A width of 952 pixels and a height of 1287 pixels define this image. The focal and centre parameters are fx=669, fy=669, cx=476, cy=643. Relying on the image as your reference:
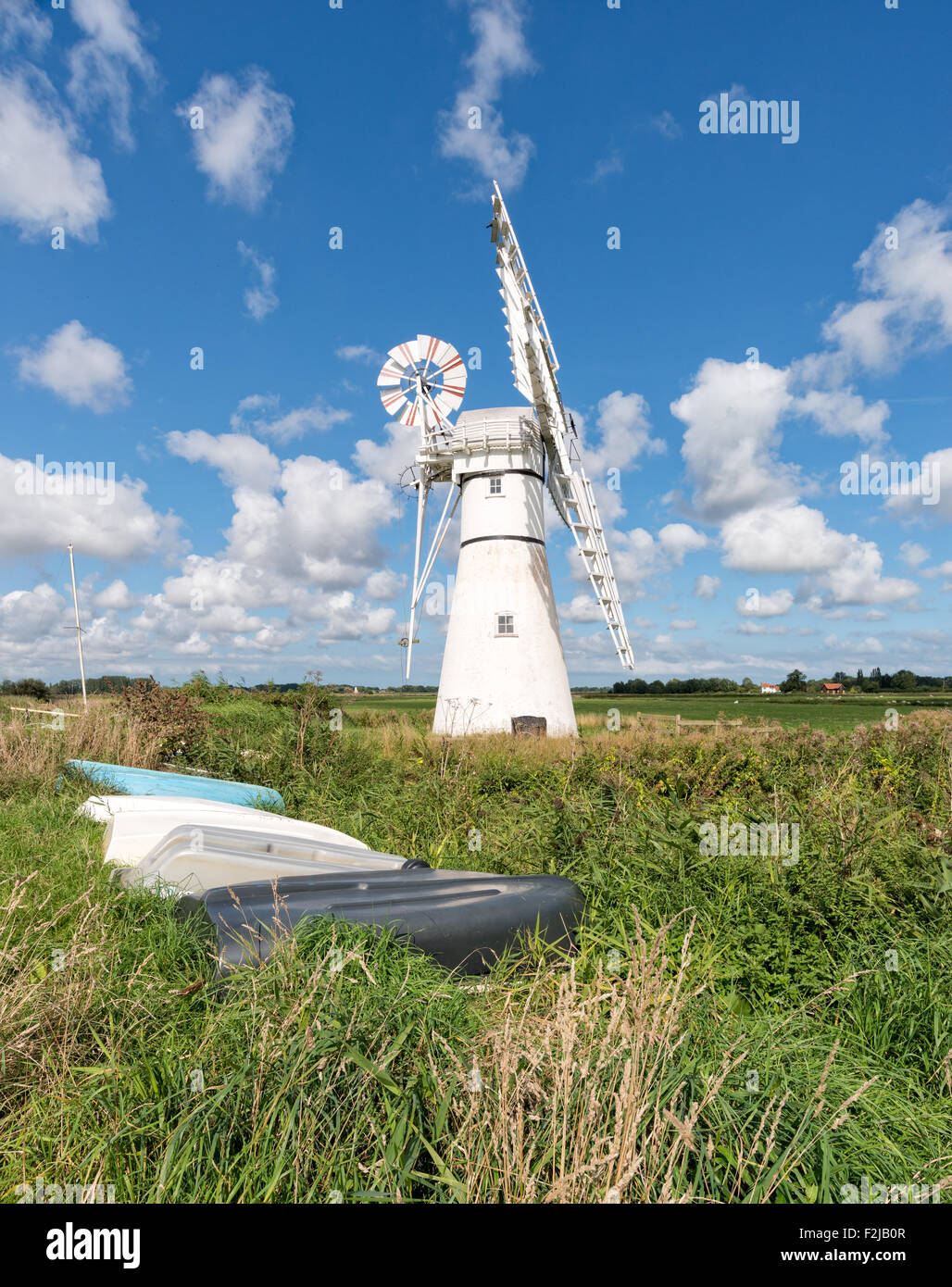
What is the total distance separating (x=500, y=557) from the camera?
1925 cm

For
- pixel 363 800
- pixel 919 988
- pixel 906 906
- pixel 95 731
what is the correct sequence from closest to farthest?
pixel 919 988, pixel 906 906, pixel 363 800, pixel 95 731

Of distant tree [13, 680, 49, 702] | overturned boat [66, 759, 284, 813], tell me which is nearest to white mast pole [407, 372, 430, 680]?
overturned boat [66, 759, 284, 813]

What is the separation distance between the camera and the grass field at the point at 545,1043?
219cm

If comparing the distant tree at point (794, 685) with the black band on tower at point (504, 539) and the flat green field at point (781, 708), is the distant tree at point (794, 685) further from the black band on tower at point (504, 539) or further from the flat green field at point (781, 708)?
the black band on tower at point (504, 539)

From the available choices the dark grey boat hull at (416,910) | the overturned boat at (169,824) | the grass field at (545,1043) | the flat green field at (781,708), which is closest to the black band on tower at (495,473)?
the flat green field at (781,708)

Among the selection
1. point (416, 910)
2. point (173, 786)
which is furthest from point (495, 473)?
point (416, 910)

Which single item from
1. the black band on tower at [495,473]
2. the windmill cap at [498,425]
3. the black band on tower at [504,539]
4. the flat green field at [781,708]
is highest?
the windmill cap at [498,425]

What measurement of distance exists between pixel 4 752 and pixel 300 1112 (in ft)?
30.0

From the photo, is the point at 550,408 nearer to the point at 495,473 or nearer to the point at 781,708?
the point at 495,473

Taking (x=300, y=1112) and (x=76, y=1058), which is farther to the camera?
(x=76, y=1058)

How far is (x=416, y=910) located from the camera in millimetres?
3785

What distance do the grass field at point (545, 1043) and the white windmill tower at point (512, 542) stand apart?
42.4 ft
